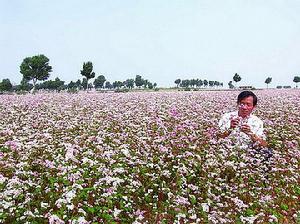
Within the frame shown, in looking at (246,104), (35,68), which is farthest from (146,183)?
(35,68)

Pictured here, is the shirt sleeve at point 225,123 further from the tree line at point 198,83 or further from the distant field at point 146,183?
the tree line at point 198,83

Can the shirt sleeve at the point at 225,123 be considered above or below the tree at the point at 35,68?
below

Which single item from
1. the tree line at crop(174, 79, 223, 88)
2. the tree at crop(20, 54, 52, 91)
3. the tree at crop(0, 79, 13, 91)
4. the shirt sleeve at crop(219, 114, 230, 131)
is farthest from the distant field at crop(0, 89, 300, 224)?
the tree line at crop(174, 79, 223, 88)

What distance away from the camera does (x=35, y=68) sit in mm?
93062

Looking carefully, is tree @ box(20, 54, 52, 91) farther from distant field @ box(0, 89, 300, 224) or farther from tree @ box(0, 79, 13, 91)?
distant field @ box(0, 89, 300, 224)

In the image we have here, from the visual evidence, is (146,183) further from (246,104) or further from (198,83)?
(198,83)

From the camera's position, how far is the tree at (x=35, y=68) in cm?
9128

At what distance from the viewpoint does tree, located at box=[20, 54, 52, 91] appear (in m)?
91.3

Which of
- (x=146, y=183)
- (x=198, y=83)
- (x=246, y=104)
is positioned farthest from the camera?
(x=198, y=83)

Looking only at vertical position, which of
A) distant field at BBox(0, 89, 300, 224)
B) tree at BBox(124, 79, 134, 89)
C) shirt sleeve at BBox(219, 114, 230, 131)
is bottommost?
distant field at BBox(0, 89, 300, 224)

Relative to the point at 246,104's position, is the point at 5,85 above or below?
above

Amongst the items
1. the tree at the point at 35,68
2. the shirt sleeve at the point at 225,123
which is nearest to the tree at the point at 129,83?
the tree at the point at 35,68

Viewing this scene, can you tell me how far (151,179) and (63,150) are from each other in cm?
244

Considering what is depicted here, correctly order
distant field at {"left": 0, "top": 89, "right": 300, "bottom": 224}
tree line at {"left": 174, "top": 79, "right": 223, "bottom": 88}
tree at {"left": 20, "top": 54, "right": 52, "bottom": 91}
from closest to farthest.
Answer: distant field at {"left": 0, "top": 89, "right": 300, "bottom": 224} < tree at {"left": 20, "top": 54, "right": 52, "bottom": 91} < tree line at {"left": 174, "top": 79, "right": 223, "bottom": 88}
